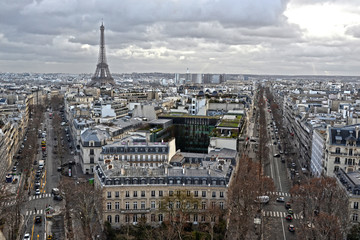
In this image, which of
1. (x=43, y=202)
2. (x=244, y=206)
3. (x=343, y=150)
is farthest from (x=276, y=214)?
(x=43, y=202)

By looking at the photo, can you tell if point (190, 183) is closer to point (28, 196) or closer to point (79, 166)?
point (28, 196)

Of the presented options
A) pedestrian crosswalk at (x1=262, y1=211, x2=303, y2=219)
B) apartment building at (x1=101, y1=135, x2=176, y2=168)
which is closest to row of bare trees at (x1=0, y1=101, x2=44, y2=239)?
apartment building at (x1=101, y1=135, x2=176, y2=168)

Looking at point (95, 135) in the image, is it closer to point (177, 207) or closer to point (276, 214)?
point (177, 207)

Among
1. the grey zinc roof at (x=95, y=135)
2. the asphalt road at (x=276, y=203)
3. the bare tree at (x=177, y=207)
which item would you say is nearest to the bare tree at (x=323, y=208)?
the asphalt road at (x=276, y=203)

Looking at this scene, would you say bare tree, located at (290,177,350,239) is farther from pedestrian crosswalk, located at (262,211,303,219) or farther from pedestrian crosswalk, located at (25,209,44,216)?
pedestrian crosswalk, located at (25,209,44,216)

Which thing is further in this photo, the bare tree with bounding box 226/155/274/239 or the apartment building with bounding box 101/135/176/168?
the apartment building with bounding box 101/135/176/168

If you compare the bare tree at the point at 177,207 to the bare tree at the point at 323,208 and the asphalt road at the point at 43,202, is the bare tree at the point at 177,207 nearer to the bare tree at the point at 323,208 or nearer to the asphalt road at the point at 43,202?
the bare tree at the point at 323,208
